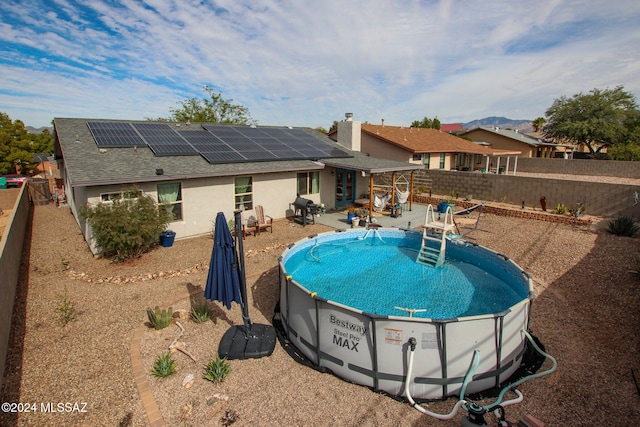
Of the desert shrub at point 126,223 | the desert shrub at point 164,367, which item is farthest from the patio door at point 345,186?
the desert shrub at point 164,367

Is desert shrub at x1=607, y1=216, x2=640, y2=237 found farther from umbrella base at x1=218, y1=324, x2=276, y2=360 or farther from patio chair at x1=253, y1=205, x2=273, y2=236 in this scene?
umbrella base at x1=218, y1=324, x2=276, y2=360

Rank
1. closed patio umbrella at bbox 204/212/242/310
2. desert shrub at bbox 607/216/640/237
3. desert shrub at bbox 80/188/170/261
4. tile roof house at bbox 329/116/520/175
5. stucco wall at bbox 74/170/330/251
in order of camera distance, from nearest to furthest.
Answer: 1. closed patio umbrella at bbox 204/212/242/310
2. desert shrub at bbox 80/188/170/261
3. stucco wall at bbox 74/170/330/251
4. desert shrub at bbox 607/216/640/237
5. tile roof house at bbox 329/116/520/175

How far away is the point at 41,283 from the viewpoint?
29.0 ft

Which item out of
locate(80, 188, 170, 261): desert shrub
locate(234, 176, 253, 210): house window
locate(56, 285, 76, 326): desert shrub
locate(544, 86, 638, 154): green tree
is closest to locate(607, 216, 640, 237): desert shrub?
locate(234, 176, 253, 210): house window

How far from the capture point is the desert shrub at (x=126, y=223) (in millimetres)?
9711

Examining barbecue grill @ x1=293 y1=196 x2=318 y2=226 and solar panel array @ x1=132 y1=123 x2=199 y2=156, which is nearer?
solar panel array @ x1=132 y1=123 x2=199 y2=156

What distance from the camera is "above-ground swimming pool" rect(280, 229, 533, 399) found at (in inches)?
192

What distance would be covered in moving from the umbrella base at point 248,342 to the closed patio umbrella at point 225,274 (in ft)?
2.00

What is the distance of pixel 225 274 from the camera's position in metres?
6.13

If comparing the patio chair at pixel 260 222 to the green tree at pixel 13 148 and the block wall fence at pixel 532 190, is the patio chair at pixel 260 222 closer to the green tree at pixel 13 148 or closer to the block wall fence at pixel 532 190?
the block wall fence at pixel 532 190

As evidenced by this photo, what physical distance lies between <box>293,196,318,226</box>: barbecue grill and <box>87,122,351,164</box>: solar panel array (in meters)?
2.32

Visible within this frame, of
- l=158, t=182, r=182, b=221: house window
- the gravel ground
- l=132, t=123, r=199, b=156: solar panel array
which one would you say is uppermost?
l=132, t=123, r=199, b=156: solar panel array

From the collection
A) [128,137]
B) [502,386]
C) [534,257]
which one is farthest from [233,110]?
[502,386]

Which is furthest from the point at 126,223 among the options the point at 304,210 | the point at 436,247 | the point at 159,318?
the point at 436,247
